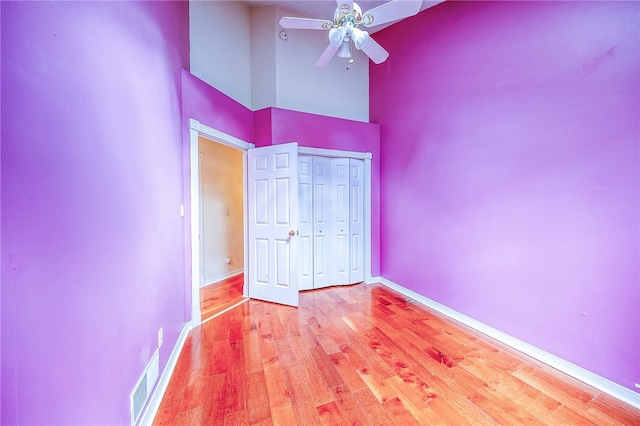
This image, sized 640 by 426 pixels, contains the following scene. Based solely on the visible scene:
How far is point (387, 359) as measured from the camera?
206 centimetres

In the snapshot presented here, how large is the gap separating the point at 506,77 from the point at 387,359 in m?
2.83

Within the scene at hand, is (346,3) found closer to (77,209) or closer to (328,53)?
(328,53)

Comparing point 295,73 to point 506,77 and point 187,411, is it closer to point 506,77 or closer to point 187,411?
point 506,77

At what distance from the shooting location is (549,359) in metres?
2.03

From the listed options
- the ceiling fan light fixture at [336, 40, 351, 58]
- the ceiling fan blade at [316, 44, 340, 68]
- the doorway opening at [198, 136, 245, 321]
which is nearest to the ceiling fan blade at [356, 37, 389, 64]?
the ceiling fan light fixture at [336, 40, 351, 58]

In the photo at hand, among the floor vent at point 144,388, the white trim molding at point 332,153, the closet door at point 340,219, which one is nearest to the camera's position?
the floor vent at point 144,388

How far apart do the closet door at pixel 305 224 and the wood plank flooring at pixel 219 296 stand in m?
0.95

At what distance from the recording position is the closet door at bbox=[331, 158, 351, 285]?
3.84 metres

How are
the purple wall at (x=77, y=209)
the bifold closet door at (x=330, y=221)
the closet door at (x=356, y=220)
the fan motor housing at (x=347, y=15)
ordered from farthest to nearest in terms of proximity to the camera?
1. the closet door at (x=356, y=220)
2. the bifold closet door at (x=330, y=221)
3. the fan motor housing at (x=347, y=15)
4. the purple wall at (x=77, y=209)

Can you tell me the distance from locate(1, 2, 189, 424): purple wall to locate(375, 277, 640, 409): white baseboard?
295 cm

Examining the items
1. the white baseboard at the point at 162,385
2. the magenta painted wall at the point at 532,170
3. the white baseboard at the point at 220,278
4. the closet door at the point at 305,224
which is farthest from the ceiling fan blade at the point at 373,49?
the white baseboard at the point at 220,278

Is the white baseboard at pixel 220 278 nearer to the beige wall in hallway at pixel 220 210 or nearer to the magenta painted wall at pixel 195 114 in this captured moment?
the beige wall in hallway at pixel 220 210

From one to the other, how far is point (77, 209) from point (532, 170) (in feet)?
10.2

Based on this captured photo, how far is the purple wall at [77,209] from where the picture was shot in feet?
2.30
